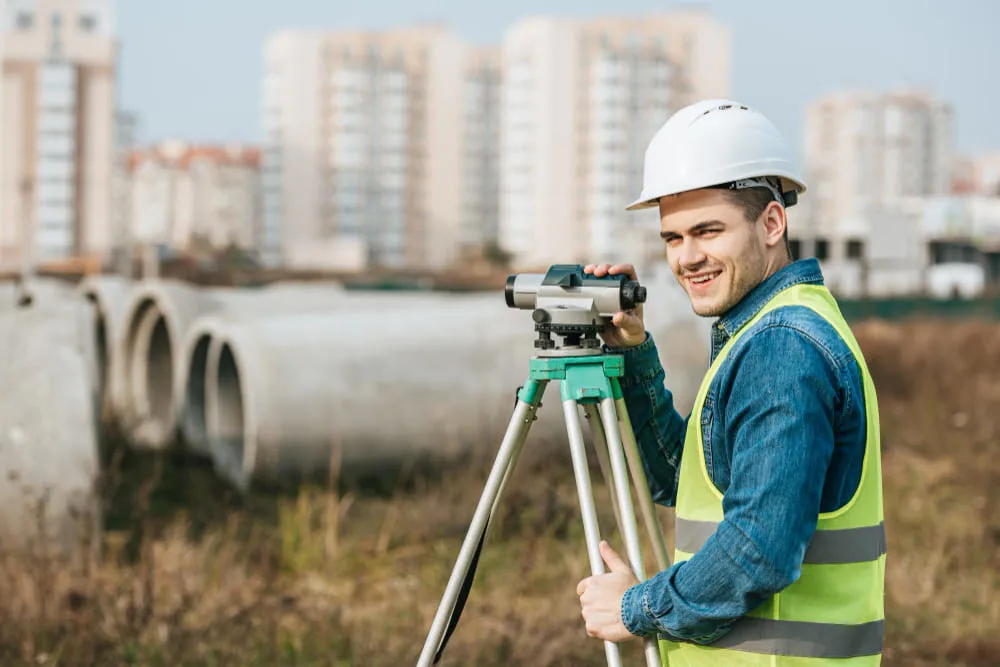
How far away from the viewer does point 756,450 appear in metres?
1.76

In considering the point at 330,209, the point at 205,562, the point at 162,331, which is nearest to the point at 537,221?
the point at 330,209

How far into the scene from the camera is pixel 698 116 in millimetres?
2023

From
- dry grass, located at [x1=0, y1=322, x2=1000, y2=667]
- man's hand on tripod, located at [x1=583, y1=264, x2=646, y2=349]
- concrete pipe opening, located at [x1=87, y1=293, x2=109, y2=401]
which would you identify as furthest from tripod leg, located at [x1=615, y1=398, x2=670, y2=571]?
concrete pipe opening, located at [x1=87, y1=293, x2=109, y2=401]

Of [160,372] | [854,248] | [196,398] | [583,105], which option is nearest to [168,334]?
[160,372]

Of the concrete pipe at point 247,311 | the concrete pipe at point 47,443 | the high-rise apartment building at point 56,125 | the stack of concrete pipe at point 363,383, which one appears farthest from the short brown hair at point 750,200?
the high-rise apartment building at point 56,125

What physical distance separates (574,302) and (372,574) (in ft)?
13.3

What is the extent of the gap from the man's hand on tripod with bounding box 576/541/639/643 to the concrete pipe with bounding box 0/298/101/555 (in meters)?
3.81

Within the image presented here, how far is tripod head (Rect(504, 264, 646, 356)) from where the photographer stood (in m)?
2.10

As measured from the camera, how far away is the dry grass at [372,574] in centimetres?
452

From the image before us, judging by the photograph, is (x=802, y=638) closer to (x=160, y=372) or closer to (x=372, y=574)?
(x=372, y=574)

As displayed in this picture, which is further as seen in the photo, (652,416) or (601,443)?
(652,416)

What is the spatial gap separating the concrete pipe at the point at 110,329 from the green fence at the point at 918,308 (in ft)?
35.0

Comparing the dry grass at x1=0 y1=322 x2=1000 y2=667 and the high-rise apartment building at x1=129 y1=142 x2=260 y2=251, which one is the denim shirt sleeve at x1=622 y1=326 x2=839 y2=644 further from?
the high-rise apartment building at x1=129 y1=142 x2=260 y2=251

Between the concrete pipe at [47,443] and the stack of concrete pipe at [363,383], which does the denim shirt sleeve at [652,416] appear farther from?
the stack of concrete pipe at [363,383]
